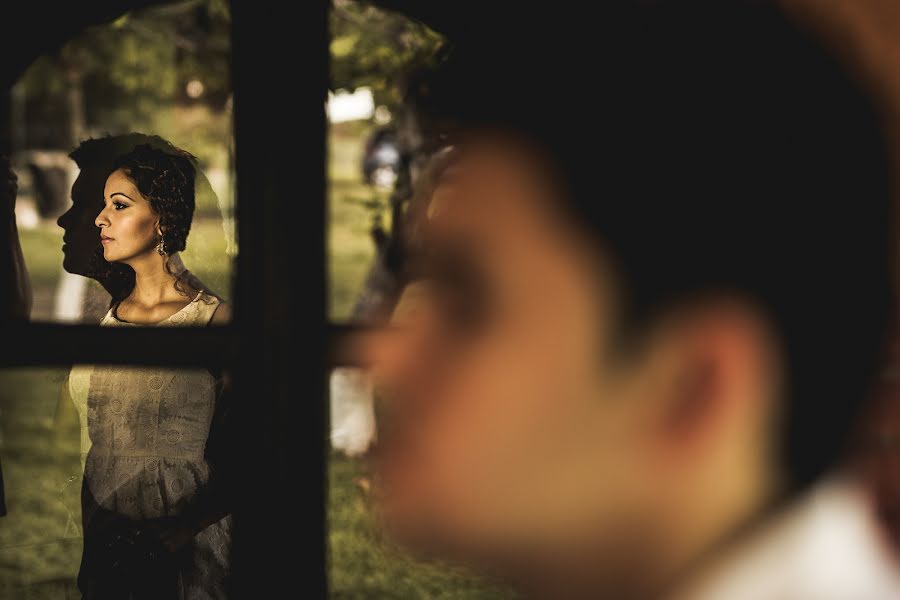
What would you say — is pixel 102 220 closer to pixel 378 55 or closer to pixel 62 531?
pixel 378 55

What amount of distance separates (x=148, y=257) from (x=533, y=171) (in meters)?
1.92

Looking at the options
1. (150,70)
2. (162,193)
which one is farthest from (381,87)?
(150,70)

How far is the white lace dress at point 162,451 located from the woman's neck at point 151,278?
8cm

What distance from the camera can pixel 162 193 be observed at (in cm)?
273

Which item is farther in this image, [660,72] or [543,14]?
[543,14]

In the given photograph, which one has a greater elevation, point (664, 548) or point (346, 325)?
point (346, 325)

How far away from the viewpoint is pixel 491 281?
1132 millimetres

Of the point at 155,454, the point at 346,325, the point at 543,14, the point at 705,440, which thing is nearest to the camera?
the point at 705,440

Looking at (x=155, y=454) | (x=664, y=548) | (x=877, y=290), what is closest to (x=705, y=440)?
(x=664, y=548)

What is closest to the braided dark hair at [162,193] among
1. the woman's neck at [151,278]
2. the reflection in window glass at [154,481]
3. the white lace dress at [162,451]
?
the woman's neck at [151,278]

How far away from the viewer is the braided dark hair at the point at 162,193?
2730mm

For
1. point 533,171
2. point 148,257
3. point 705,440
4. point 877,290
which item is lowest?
point 705,440

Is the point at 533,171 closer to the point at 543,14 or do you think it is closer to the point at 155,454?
the point at 543,14

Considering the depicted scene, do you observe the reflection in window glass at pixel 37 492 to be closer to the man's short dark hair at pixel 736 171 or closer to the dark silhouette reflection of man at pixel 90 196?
the dark silhouette reflection of man at pixel 90 196
